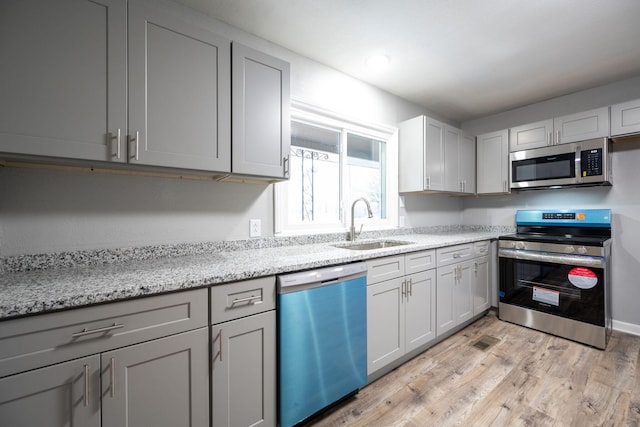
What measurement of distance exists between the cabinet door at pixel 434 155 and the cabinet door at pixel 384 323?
1.37 meters

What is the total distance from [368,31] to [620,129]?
98.4 inches

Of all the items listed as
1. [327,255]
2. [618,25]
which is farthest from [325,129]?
[618,25]

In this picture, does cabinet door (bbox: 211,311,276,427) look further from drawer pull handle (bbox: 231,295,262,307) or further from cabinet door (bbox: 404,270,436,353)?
cabinet door (bbox: 404,270,436,353)

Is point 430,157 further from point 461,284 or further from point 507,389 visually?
point 507,389

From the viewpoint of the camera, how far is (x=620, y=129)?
2.41 metres

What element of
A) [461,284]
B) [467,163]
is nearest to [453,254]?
[461,284]

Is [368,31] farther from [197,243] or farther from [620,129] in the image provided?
[620,129]

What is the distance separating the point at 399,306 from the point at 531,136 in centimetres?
255

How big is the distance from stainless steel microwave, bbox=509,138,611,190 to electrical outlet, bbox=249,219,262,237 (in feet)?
9.67

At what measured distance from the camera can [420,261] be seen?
2.16m

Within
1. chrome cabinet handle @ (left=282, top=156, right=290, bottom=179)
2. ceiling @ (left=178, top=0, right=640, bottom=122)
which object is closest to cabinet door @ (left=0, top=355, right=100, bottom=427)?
chrome cabinet handle @ (left=282, top=156, right=290, bottom=179)

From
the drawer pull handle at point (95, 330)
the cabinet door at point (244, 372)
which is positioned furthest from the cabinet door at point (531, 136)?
the drawer pull handle at point (95, 330)

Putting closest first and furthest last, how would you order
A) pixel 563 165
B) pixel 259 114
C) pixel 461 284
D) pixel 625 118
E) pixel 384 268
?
pixel 259 114 < pixel 384 268 < pixel 625 118 < pixel 461 284 < pixel 563 165

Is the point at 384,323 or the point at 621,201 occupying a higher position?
the point at 621,201
